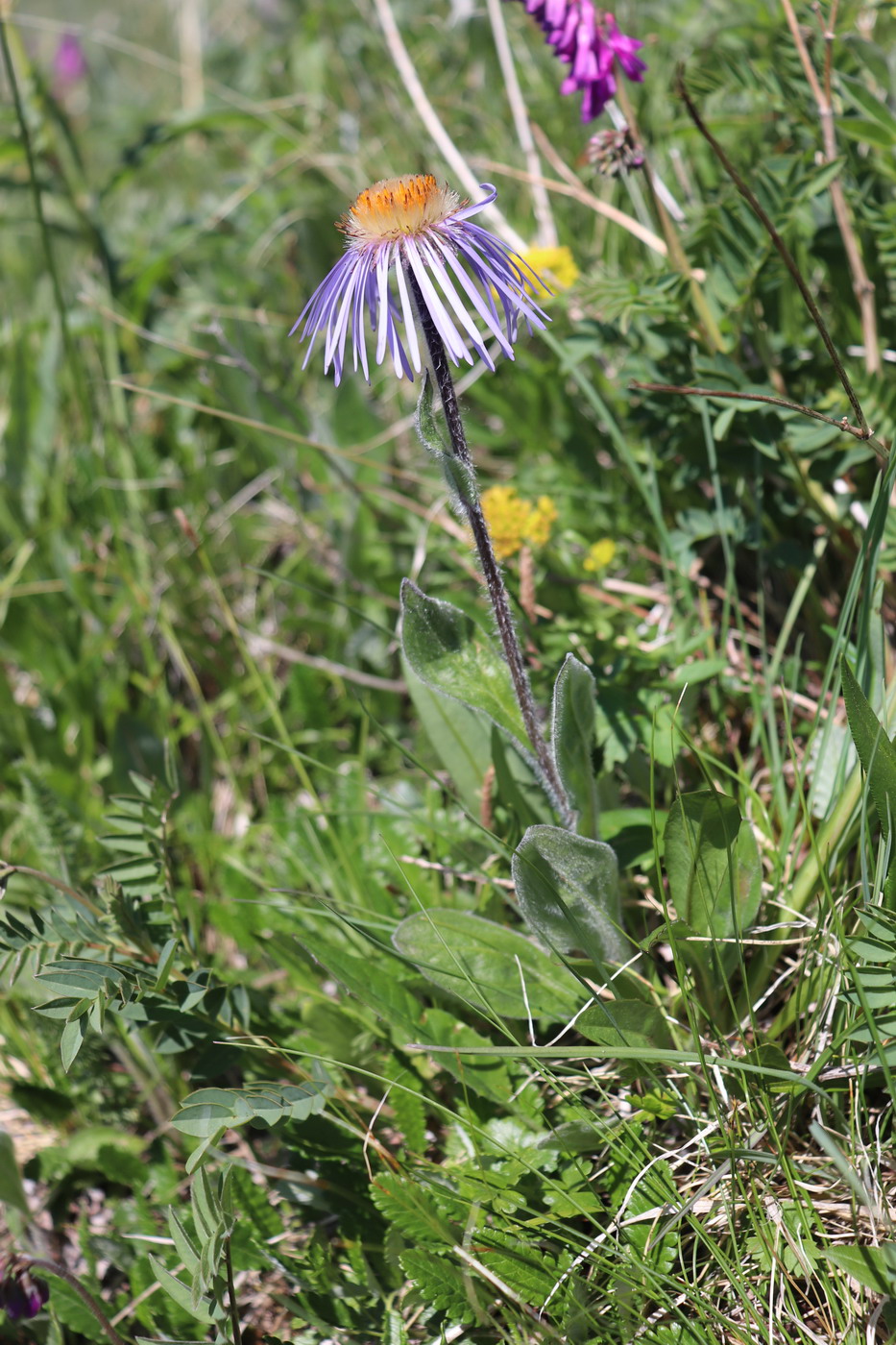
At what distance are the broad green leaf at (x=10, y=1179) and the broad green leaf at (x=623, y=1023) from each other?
3.25 feet

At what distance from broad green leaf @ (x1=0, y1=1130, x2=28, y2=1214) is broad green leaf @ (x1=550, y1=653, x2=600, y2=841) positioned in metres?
1.11

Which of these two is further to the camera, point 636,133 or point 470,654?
point 636,133

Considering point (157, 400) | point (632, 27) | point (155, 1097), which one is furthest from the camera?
point (157, 400)

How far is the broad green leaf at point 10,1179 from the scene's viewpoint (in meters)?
1.69

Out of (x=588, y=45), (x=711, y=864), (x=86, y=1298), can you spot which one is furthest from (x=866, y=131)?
(x=86, y=1298)

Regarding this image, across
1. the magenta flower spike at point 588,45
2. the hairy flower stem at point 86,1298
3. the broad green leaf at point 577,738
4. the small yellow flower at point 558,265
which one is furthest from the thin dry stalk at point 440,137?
the hairy flower stem at point 86,1298

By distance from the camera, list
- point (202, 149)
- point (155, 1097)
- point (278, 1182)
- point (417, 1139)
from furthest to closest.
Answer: point (202, 149), point (155, 1097), point (278, 1182), point (417, 1139)

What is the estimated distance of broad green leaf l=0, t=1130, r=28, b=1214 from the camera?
1690 mm

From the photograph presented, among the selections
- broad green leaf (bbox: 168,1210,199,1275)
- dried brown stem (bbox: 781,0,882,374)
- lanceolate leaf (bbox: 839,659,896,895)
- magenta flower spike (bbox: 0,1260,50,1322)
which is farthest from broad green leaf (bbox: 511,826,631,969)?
dried brown stem (bbox: 781,0,882,374)

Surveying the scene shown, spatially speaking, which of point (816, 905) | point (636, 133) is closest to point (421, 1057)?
point (816, 905)

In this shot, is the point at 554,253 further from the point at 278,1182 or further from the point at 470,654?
the point at 278,1182

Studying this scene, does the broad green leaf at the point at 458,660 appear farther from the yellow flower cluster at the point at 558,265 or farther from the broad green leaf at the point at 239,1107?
the yellow flower cluster at the point at 558,265

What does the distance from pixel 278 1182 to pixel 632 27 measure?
131 inches

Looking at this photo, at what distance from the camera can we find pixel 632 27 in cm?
312
